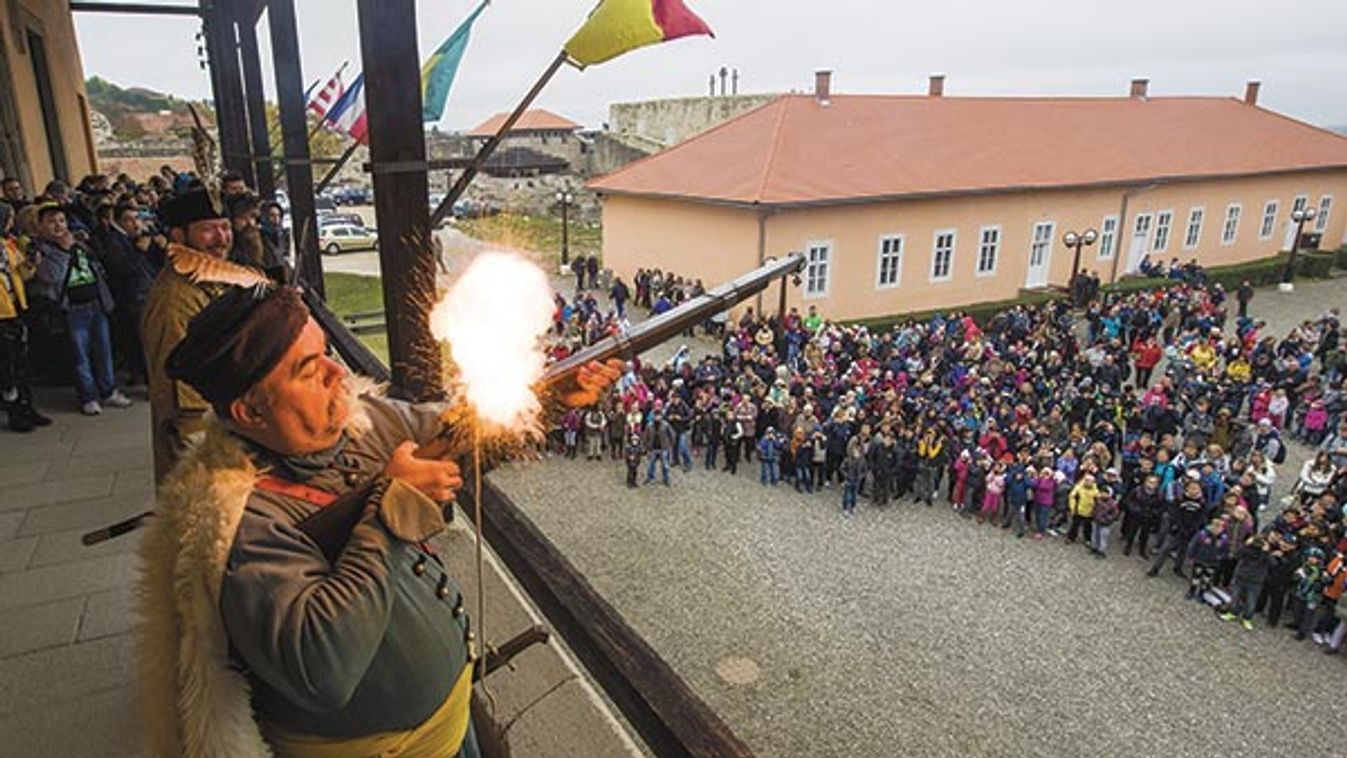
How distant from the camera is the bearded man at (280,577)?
1310 mm

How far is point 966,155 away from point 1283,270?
15132 mm

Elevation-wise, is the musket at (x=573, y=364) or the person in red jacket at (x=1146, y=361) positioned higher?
the musket at (x=573, y=364)

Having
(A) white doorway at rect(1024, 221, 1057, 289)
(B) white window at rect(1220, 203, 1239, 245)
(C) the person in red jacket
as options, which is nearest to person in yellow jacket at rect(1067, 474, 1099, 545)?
(C) the person in red jacket

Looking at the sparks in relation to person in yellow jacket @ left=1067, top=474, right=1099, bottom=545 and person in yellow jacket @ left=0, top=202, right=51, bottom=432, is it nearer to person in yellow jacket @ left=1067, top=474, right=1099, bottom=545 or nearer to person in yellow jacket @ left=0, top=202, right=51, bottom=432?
person in yellow jacket @ left=0, top=202, right=51, bottom=432

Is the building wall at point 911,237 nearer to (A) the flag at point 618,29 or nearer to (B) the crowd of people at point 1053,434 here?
(B) the crowd of people at point 1053,434

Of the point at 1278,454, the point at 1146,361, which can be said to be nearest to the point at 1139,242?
the point at 1146,361

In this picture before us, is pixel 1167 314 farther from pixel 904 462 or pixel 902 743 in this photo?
pixel 902 743

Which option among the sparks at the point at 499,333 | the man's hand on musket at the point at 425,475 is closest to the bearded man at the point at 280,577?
the man's hand on musket at the point at 425,475

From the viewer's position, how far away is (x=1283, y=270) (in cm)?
3009

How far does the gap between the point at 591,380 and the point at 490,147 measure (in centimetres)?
217

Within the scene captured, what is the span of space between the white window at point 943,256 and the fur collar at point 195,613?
2463cm

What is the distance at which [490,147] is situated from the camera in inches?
155

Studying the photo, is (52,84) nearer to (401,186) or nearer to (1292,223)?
(401,186)

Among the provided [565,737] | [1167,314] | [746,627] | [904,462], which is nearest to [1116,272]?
[1167,314]
